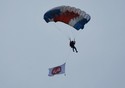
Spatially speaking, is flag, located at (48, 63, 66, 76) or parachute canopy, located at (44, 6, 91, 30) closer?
parachute canopy, located at (44, 6, 91, 30)

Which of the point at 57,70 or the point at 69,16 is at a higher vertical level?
the point at 69,16

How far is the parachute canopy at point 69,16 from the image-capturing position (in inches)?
3182

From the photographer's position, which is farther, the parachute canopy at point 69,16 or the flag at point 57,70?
the flag at point 57,70

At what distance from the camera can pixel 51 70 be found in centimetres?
8369

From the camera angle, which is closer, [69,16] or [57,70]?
[69,16]

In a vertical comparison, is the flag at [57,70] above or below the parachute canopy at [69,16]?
below

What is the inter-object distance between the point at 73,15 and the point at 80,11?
1091 millimetres

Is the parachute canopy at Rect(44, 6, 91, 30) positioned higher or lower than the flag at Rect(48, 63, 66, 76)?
higher

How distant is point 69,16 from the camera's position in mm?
81938

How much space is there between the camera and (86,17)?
80.9 m

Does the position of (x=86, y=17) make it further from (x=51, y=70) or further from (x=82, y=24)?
A: (x=51, y=70)

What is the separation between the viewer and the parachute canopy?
265ft

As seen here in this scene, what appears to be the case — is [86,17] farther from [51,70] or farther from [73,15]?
[51,70]

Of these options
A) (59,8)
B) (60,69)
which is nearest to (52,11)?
(59,8)
